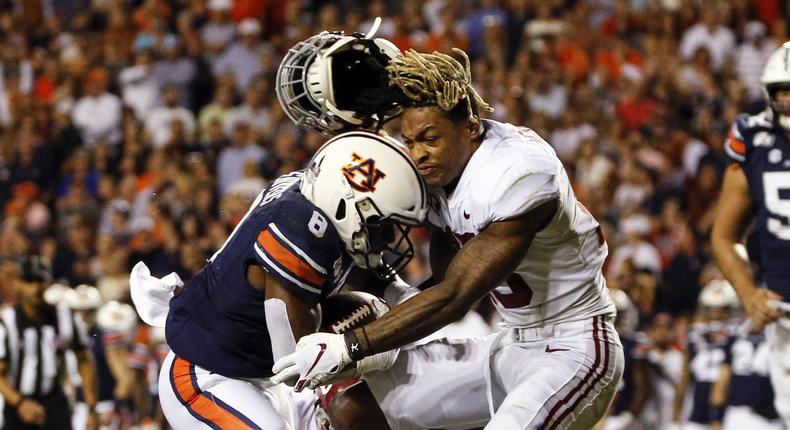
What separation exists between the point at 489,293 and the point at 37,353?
13.9 feet

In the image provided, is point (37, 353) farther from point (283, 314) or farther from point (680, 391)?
point (680, 391)

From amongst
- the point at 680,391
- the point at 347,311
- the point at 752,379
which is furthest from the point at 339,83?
the point at 680,391

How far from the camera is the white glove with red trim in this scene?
369 cm

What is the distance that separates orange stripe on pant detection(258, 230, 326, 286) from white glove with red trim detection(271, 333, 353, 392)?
6.9 inches

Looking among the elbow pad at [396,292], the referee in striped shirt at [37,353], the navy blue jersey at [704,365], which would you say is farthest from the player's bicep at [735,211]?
the referee in striped shirt at [37,353]

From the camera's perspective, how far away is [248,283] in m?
3.96

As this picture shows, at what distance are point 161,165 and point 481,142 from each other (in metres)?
7.18

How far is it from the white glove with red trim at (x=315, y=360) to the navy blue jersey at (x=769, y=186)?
2.22 meters

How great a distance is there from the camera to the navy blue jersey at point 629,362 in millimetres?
9195

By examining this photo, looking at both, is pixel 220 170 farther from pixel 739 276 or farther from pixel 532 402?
pixel 532 402

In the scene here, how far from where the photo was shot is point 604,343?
4.16 metres

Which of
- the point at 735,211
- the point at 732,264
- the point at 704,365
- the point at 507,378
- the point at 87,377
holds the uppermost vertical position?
the point at 507,378

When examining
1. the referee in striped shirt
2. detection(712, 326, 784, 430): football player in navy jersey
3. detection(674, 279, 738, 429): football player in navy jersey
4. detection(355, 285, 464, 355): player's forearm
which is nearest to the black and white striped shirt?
the referee in striped shirt

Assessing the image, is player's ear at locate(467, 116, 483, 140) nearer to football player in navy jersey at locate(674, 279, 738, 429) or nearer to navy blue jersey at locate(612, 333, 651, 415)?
football player in navy jersey at locate(674, 279, 738, 429)
